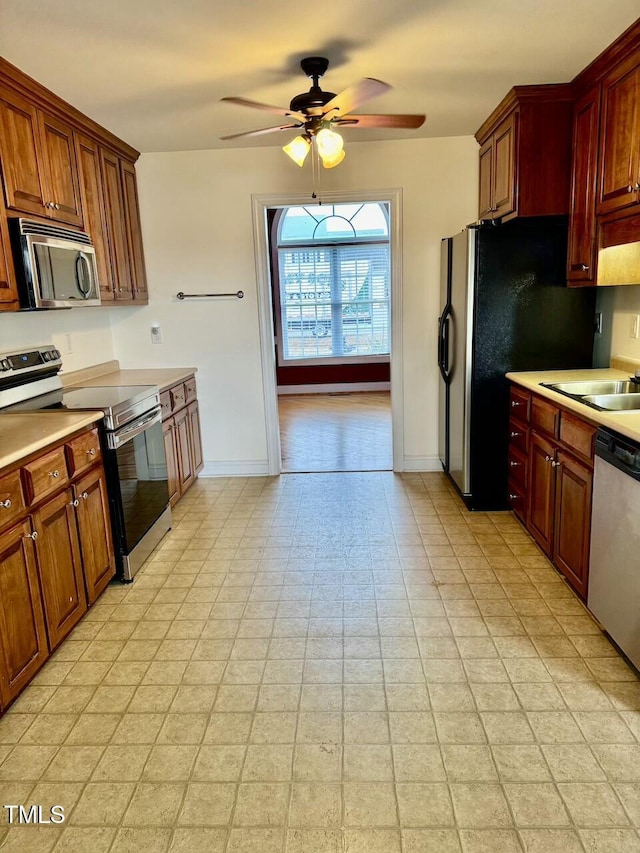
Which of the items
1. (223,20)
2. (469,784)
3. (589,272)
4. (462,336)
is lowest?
(469,784)

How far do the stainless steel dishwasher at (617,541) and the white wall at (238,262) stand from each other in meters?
2.33

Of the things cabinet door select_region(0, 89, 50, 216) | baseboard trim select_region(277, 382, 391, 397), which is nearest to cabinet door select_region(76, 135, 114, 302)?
cabinet door select_region(0, 89, 50, 216)

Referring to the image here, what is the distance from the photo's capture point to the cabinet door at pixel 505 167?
10.8ft

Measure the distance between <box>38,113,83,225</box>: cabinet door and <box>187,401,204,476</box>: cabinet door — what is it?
5.21 feet

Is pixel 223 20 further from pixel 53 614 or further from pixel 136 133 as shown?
pixel 53 614

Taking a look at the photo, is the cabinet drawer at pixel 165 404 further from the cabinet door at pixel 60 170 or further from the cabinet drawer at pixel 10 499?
the cabinet drawer at pixel 10 499

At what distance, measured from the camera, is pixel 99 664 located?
88.6 inches

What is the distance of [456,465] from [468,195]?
6.50 ft

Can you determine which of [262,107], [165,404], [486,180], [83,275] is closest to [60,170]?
[83,275]

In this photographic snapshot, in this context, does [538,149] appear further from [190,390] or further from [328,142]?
[190,390]

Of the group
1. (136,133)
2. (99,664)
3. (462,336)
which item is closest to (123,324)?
(136,133)

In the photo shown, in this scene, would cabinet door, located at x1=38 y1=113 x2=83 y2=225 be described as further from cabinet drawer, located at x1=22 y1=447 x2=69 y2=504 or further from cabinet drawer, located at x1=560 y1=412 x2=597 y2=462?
cabinet drawer, located at x1=560 y1=412 x2=597 y2=462

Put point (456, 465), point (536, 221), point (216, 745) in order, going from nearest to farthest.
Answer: point (216, 745) → point (536, 221) → point (456, 465)

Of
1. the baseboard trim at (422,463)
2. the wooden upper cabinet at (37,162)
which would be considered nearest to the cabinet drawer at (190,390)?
the wooden upper cabinet at (37,162)
